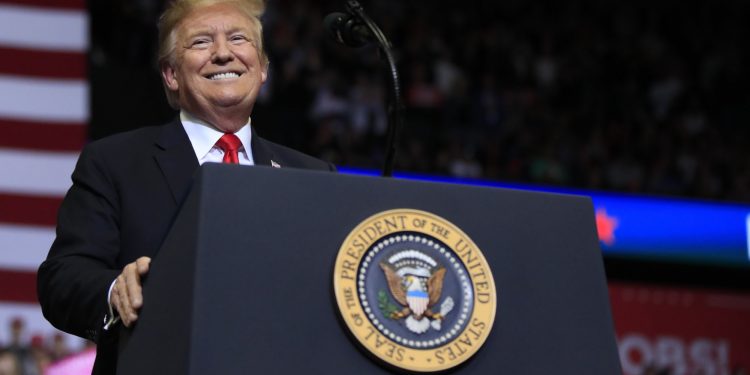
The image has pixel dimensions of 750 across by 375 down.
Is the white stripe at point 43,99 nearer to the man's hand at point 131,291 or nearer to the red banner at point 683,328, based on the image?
the red banner at point 683,328

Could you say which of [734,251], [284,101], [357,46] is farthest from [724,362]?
[357,46]

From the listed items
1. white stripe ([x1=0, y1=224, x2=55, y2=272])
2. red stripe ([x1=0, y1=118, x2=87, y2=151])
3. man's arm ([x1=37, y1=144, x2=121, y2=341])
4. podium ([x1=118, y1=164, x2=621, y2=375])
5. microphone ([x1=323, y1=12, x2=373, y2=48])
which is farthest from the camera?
red stripe ([x1=0, y1=118, x2=87, y2=151])

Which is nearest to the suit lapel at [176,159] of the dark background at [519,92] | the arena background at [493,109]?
the arena background at [493,109]

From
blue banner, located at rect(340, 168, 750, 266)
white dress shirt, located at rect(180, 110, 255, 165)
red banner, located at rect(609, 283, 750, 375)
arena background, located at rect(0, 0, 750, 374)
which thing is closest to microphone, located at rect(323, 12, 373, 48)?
white dress shirt, located at rect(180, 110, 255, 165)

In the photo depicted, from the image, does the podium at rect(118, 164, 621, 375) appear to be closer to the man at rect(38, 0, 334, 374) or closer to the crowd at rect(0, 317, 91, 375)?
the man at rect(38, 0, 334, 374)

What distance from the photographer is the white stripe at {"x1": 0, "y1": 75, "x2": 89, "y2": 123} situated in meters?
6.92

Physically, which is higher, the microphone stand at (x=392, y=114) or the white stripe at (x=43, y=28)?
the white stripe at (x=43, y=28)

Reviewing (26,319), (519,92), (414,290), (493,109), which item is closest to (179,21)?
(414,290)

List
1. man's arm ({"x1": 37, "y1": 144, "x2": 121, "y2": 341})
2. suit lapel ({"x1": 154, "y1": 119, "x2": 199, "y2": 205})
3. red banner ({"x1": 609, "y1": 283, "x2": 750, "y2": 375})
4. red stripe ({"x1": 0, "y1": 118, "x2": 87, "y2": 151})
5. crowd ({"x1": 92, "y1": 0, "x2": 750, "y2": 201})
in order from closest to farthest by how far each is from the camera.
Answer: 1. man's arm ({"x1": 37, "y1": 144, "x2": 121, "y2": 341})
2. suit lapel ({"x1": 154, "y1": 119, "x2": 199, "y2": 205})
3. red stripe ({"x1": 0, "y1": 118, "x2": 87, "y2": 151})
4. crowd ({"x1": 92, "y1": 0, "x2": 750, "y2": 201})
5. red banner ({"x1": 609, "y1": 283, "x2": 750, "y2": 375})

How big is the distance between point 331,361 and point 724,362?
904cm

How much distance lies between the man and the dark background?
232 inches

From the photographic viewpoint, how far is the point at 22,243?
6742mm

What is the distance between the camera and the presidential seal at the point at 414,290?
1.30 m

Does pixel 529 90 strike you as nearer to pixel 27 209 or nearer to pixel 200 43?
pixel 27 209
